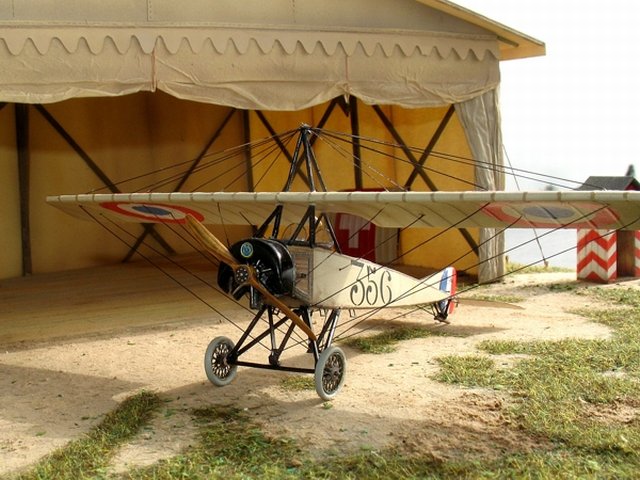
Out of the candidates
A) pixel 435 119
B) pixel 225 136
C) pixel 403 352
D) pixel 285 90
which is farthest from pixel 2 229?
pixel 403 352

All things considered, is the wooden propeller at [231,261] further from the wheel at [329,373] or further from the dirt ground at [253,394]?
the dirt ground at [253,394]

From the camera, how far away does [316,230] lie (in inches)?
277

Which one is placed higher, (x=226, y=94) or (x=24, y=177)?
(x=226, y=94)

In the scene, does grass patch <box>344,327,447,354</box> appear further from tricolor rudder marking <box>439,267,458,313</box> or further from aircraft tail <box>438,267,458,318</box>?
tricolor rudder marking <box>439,267,458,313</box>

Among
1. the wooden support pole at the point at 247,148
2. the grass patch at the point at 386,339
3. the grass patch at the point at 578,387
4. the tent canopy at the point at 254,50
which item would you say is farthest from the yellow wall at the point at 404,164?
the grass patch at the point at 578,387

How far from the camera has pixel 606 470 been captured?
4.79m

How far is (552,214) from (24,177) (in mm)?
9873

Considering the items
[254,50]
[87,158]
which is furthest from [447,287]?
[87,158]

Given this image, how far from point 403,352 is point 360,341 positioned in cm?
59

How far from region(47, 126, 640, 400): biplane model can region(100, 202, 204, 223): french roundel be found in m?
0.02

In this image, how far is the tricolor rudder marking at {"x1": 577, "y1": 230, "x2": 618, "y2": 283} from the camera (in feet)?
39.6

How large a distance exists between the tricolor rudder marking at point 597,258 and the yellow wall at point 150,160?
1.63 meters

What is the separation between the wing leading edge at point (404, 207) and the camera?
5.71 metres

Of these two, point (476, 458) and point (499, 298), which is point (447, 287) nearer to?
point (499, 298)
